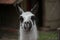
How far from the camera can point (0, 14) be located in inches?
376

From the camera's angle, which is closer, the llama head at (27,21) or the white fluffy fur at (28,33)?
the llama head at (27,21)

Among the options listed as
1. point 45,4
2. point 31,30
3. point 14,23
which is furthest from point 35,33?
point 45,4

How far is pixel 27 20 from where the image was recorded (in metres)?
4.34

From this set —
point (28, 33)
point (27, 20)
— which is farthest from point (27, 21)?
point (28, 33)

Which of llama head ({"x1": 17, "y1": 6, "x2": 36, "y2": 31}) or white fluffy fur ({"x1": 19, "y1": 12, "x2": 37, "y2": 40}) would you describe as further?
white fluffy fur ({"x1": 19, "y1": 12, "x2": 37, "y2": 40})

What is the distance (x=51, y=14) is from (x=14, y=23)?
97.5 inches

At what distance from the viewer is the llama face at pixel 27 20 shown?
4.28 m

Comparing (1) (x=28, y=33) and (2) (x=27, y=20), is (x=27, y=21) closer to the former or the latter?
(2) (x=27, y=20)

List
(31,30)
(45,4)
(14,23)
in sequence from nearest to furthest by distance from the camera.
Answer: (31,30) → (14,23) → (45,4)

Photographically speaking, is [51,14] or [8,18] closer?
[8,18]

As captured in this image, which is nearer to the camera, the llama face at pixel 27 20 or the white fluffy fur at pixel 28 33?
the llama face at pixel 27 20

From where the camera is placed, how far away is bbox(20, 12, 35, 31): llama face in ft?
14.0

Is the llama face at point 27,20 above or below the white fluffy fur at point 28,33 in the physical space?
above

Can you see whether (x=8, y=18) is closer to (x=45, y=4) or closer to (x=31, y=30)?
(x=45, y=4)
